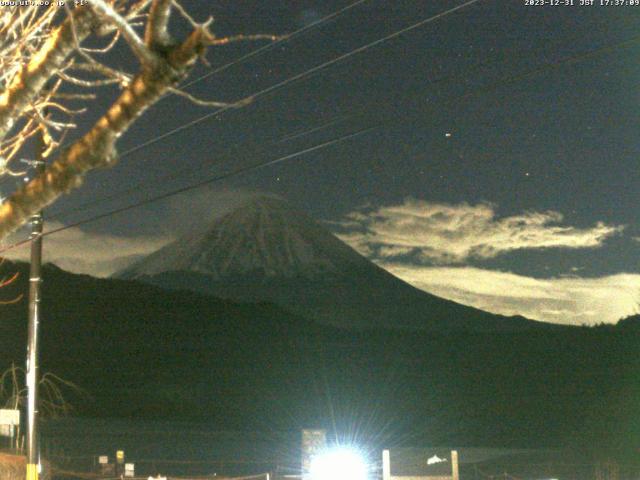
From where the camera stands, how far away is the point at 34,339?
1647 cm

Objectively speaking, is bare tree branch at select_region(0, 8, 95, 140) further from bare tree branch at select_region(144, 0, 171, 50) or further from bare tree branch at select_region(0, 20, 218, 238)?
bare tree branch at select_region(144, 0, 171, 50)

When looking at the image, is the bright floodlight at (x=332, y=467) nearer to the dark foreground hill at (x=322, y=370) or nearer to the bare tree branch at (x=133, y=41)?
the bare tree branch at (x=133, y=41)

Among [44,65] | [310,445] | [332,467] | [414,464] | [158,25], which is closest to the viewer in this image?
[158,25]

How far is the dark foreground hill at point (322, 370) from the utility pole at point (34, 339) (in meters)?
36.5

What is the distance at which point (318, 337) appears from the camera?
518ft

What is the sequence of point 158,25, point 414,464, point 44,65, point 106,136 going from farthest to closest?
1. point 414,464
2. point 44,65
3. point 106,136
4. point 158,25

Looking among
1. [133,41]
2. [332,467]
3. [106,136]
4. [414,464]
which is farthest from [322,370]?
[133,41]

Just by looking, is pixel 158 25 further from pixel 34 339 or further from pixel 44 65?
pixel 34 339

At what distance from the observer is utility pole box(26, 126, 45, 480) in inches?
626

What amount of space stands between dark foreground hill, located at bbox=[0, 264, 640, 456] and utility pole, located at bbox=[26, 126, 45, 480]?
36.5 metres

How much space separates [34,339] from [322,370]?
114836mm

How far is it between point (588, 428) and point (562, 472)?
26.2 metres

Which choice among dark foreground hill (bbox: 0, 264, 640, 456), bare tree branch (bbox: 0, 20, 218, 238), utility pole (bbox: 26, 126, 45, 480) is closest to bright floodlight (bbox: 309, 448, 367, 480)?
utility pole (bbox: 26, 126, 45, 480)

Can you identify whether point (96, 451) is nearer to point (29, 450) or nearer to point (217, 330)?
point (29, 450)
